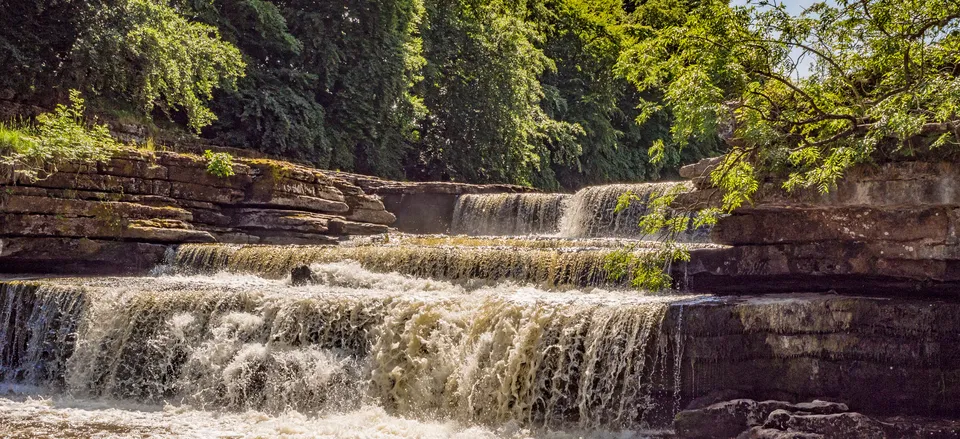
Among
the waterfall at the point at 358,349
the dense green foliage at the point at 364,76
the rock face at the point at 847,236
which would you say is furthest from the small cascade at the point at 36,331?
the rock face at the point at 847,236

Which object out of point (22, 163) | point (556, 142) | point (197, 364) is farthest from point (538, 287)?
point (556, 142)

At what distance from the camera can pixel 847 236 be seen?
8.59 meters

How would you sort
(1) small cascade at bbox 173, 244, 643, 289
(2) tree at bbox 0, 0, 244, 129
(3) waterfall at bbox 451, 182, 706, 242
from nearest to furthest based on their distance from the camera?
(1) small cascade at bbox 173, 244, 643, 289 → (2) tree at bbox 0, 0, 244, 129 → (3) waterfall at bbox 451, 182, 706, 242

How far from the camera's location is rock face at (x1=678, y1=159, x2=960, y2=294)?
7.65 meters

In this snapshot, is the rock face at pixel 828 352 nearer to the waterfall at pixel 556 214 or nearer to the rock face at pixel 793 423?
the rock face at pixel 793 423

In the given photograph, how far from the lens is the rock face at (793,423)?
640 centimetres

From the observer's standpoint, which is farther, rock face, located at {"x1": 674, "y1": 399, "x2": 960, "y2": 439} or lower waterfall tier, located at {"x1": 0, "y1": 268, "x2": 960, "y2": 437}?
lower waterfall tier, located at {"x1": 0, "y1": 268, "x2": 960, "y2": 437}

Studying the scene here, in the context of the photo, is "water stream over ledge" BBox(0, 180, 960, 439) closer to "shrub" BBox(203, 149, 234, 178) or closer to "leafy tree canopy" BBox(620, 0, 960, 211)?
"leafy tree canopy" BBox(620, 0, 960, 211)

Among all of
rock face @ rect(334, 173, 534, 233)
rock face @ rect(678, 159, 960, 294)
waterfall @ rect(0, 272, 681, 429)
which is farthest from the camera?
rock face @ rect(334, 173, 534, 233)

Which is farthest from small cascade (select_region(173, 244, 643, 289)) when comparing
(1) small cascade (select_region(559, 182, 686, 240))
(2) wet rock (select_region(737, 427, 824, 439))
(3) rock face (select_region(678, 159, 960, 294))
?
(1) small cascade (select_region(559, 182, 686, 240))

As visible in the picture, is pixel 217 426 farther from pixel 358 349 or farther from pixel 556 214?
pixel 556 214

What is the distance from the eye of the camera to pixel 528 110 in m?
25.0

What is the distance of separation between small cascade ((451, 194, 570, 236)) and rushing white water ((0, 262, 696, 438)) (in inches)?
274

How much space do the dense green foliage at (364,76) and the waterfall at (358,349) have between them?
6.34m
